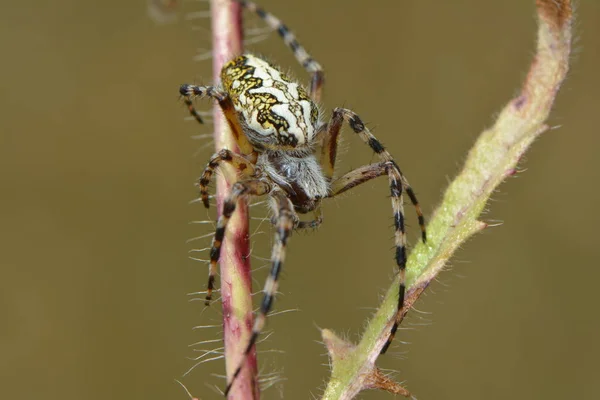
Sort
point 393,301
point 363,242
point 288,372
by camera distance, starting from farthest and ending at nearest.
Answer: point 363,242 → point 288,372 → point 393,301

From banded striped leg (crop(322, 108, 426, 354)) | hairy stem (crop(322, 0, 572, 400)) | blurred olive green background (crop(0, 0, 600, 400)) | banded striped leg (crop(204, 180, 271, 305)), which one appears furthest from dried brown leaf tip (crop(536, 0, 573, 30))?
blurred olive green background (crop(0, 0, 600, 400))

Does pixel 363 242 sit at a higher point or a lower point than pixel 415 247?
lower

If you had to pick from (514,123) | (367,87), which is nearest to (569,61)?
(514,123)

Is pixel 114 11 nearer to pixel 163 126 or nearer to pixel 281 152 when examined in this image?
pixel 163 126

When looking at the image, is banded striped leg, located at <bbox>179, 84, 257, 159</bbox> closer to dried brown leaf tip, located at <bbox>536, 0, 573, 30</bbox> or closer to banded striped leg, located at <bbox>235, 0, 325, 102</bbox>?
banded striped leg, located at <bbox>235, 0, 325, 102</bbox>

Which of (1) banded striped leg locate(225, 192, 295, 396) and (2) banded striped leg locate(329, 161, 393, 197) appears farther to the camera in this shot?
(2) banded striped leg locate(329, 161, 393, 197)
